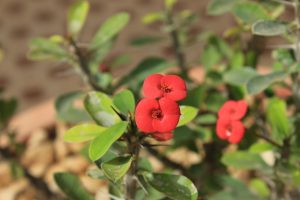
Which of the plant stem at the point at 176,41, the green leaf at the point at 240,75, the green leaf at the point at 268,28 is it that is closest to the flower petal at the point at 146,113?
the green leaf at the point at 268,28

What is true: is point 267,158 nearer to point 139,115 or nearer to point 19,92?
point 139,115

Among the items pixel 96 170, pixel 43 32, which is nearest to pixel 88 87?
pixel 96 170

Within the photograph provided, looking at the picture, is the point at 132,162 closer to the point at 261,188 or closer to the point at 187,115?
the point at 187,115

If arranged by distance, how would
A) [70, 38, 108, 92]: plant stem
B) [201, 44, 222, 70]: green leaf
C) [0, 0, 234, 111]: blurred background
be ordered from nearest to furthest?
[70, 38, 108, 92]: plant stem, [201, 44, 222, 70]: green leaf, [0, 0, 234, 111]: blurred background

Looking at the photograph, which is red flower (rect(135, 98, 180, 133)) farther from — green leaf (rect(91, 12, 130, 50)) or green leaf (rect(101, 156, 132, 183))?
green leaf (rect(91, 12, 130, 50))

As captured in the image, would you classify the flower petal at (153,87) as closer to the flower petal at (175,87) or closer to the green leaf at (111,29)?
the flower petal at (175,87)

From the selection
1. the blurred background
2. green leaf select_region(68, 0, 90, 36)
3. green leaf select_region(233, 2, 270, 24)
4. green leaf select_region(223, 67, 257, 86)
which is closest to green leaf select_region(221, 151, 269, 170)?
green leaf select_region(223, 67, 257, 86)

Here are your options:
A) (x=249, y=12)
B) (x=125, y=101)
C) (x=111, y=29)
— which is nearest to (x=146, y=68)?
(x=111, y=29)
